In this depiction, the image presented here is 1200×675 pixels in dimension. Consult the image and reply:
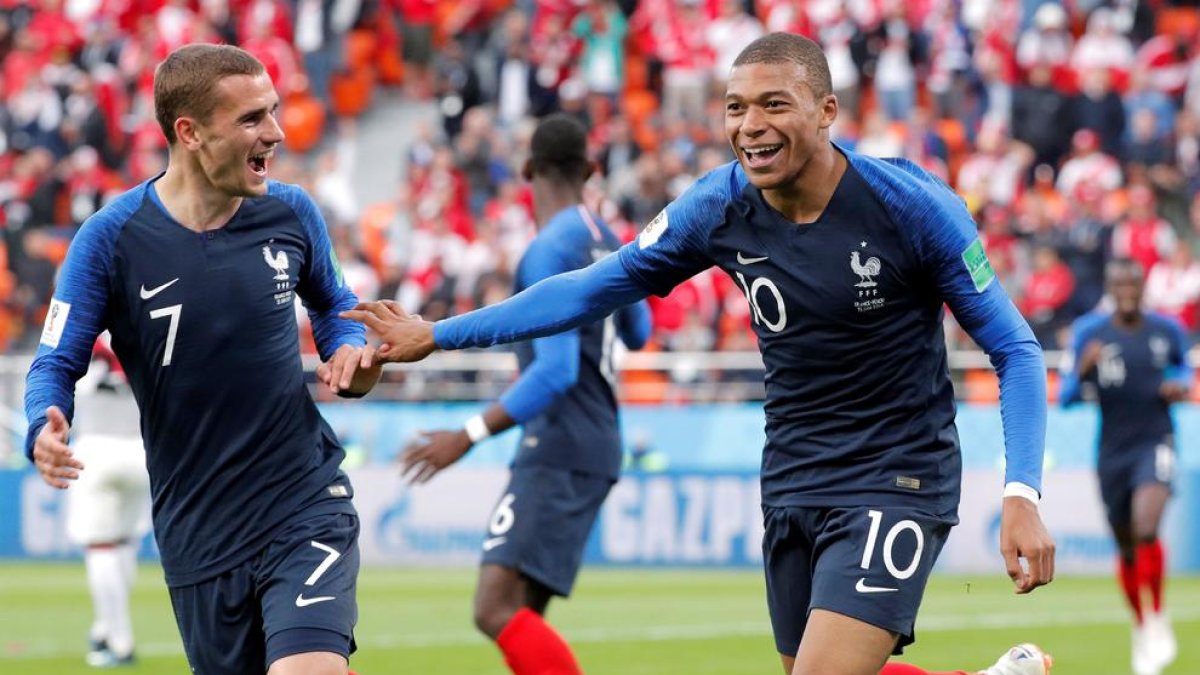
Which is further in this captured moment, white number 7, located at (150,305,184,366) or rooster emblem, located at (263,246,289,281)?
rooster emblem, located at (263,246,289,281)

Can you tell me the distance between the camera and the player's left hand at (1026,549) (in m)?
5.58

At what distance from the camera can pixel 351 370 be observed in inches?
252

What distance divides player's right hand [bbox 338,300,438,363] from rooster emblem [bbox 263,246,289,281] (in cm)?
23

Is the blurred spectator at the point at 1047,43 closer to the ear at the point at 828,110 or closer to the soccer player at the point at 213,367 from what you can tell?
the ear at the point at 828,110

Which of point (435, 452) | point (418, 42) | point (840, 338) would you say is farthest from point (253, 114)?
point (418, 42)

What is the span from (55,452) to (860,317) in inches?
94.9

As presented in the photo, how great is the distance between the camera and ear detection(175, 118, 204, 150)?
639cm

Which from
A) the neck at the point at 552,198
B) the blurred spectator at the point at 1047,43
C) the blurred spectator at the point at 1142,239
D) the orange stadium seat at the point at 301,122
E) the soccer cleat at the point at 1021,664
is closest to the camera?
the soccer cleat at the point at 1021,664

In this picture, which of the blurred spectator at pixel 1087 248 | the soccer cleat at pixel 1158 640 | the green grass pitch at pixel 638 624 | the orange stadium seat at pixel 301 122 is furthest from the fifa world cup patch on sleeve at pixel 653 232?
the orange stadium seat at pixel 301 122

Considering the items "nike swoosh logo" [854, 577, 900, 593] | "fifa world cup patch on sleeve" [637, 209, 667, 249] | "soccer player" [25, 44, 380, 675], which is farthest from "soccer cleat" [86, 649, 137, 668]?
"nike swoosh logo" [854, 577, 900, 593]

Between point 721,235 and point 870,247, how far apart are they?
496mm

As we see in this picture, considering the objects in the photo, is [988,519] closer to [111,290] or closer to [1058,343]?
[1058,343]

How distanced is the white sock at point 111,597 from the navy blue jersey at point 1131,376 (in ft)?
21.2

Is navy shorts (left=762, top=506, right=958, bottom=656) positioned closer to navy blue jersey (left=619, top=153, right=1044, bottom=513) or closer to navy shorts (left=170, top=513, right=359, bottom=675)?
navy blue jersey (left=619, top=153, right=1044, bottom=513)
